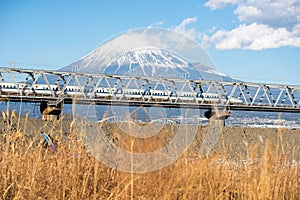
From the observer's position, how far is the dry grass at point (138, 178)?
4.44m

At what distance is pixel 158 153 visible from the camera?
547 centimetres

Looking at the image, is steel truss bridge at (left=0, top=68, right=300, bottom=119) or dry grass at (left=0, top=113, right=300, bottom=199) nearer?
dry grass at (left=0, top=113, right=300, bottom=199)

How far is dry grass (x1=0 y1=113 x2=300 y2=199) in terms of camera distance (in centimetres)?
444

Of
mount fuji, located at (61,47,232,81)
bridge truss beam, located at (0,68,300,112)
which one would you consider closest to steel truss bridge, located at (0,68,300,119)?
bridge truss beam, located at (0,68,300,112)

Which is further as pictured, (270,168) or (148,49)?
(148,49)

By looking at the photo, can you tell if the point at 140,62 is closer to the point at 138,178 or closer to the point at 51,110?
the point at 138,178

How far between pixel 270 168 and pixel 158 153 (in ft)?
4.06

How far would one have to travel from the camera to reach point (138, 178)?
15.8 feet

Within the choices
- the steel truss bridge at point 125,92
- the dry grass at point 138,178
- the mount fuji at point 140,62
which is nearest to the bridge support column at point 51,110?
the steel truss bridge at point 125,92

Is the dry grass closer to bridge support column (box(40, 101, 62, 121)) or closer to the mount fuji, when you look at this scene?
the mount fuji

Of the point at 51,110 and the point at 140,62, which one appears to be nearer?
the point at 140,62

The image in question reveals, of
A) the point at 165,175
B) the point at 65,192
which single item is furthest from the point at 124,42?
the point at 65,192

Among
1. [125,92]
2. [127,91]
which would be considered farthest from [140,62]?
[127,91]

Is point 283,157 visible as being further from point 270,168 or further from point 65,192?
point 65,192
